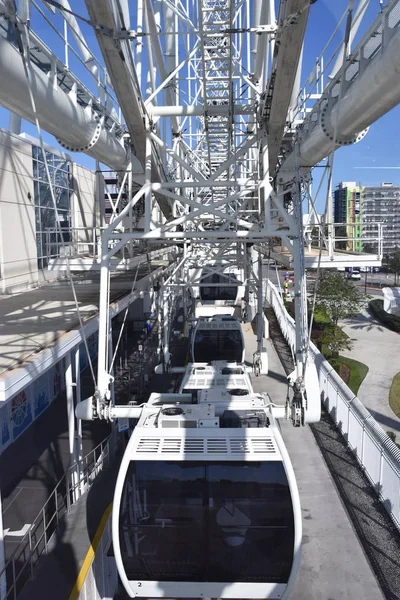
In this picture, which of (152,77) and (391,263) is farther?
(391,263)

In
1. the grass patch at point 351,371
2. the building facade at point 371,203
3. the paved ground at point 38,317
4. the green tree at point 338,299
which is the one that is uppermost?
the building facade at point 371,203

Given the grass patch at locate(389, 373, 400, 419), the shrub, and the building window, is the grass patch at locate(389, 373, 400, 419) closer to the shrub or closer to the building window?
the shrub

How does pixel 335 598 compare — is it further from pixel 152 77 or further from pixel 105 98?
pixel 152 77

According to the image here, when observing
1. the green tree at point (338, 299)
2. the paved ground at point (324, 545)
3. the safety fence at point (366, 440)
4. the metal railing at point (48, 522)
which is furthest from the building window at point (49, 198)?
the green tree at point (338, 299)

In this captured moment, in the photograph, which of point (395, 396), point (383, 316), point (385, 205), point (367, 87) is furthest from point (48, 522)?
point (385, 205)

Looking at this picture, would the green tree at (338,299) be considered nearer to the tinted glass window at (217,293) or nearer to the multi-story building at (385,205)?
the tinted glass window at (217,293)

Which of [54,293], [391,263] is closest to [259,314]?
[54,293]
